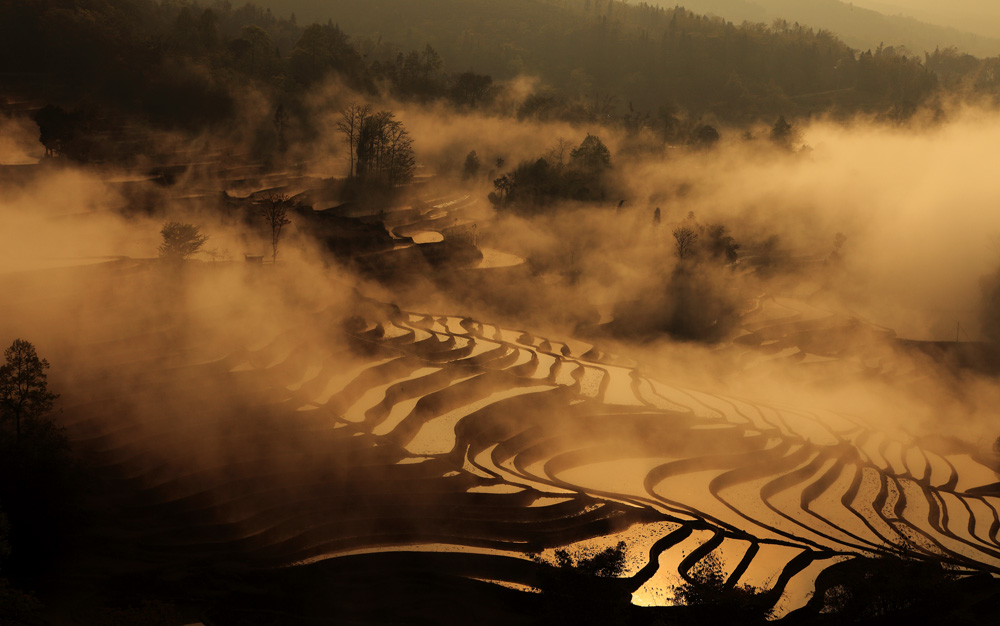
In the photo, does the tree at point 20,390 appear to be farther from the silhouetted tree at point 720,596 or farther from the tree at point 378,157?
the tree at point 378,157

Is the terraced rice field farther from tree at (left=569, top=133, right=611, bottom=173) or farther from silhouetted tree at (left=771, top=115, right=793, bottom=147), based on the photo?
silhouetted tree at (left=771, top=115, right=793, bottom=147)

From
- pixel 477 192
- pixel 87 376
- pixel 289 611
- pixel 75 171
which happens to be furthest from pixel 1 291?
pixel 477 192

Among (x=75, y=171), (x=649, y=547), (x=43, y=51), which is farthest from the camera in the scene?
(x=43, y=51)

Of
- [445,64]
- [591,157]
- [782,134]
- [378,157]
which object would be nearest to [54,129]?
[378,157]

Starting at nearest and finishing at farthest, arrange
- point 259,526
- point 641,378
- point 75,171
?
point 259,526
point 641,378
point 75,171

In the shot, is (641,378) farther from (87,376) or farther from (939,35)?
(939,35)

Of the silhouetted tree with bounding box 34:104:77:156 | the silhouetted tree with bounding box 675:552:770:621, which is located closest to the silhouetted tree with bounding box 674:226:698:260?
the silhouetted tree with bounding box 675:552:770:621

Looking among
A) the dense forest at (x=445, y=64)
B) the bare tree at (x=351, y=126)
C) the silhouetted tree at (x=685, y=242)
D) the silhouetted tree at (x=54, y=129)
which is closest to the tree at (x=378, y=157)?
the bare tree at (x=351, y=126)

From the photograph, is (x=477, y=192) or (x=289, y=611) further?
(x=477, y=192)

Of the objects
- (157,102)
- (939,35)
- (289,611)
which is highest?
(939,35)
